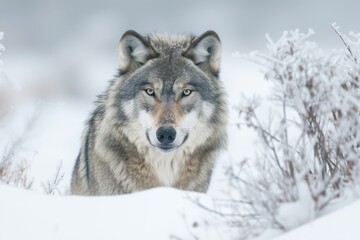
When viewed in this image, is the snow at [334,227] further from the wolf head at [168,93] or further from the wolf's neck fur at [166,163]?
the wolf's neck fur at [166,163]

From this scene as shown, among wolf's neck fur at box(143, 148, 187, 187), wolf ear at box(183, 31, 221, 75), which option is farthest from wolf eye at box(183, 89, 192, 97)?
wolf's neck fur at box(143, 148, 187, 187)

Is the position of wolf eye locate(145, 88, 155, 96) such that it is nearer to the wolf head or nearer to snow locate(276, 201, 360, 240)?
the wolf head

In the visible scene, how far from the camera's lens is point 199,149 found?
17.9 feet

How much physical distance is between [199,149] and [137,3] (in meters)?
63.4

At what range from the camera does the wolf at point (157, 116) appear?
5.25 metres

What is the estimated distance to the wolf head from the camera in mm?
5121

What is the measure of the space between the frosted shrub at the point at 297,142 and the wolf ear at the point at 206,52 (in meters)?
1.71

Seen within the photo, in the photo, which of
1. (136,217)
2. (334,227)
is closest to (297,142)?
(334,227)

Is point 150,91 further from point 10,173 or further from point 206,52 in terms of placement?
point 10,173

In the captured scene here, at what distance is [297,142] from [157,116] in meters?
1.97

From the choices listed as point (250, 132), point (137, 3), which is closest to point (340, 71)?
point (250, 132)

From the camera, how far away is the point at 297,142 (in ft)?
10.6

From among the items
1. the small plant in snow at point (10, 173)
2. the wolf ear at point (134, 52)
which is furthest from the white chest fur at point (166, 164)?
the small plant in snow at point (10, 173)

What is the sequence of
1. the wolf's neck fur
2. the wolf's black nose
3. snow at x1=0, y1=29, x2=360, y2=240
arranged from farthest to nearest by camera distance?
the wolf's neck fur < the wolf's black nose < snow at x1=0, y1=29, x2=360, y2=240
